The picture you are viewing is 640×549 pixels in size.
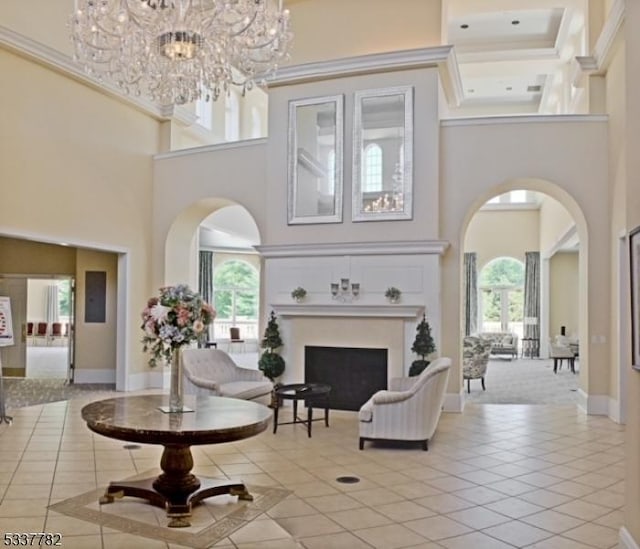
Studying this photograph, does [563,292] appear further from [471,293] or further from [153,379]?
[153,379]

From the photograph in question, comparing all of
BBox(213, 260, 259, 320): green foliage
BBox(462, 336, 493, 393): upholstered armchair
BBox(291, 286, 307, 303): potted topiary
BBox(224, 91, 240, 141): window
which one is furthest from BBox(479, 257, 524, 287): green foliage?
BBox(291, 286, 307, 303): potted topiary

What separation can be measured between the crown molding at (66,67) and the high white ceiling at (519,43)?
526 cm

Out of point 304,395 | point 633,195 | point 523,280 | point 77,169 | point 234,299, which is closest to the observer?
point 633,195

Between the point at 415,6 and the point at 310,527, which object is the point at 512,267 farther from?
the point at 310,527

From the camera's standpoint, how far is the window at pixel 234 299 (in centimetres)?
1919

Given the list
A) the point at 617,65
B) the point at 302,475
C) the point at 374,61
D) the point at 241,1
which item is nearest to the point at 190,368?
the point at 302,475

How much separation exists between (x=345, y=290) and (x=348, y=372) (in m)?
1.21

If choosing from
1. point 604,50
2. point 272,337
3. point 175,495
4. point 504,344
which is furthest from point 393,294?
point 504,344

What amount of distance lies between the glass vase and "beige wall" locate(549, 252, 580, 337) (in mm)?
14948

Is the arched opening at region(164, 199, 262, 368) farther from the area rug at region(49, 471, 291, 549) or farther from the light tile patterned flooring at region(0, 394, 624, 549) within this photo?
the area rug at region(49, 471, 291, 549)

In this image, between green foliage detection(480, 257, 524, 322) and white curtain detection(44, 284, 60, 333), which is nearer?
green foliage detection(480, 257, 524, 322)

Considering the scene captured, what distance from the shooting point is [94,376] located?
36.7 ft

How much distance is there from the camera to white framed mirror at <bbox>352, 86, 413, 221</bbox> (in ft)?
28.3

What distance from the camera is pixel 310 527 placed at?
4086mm
